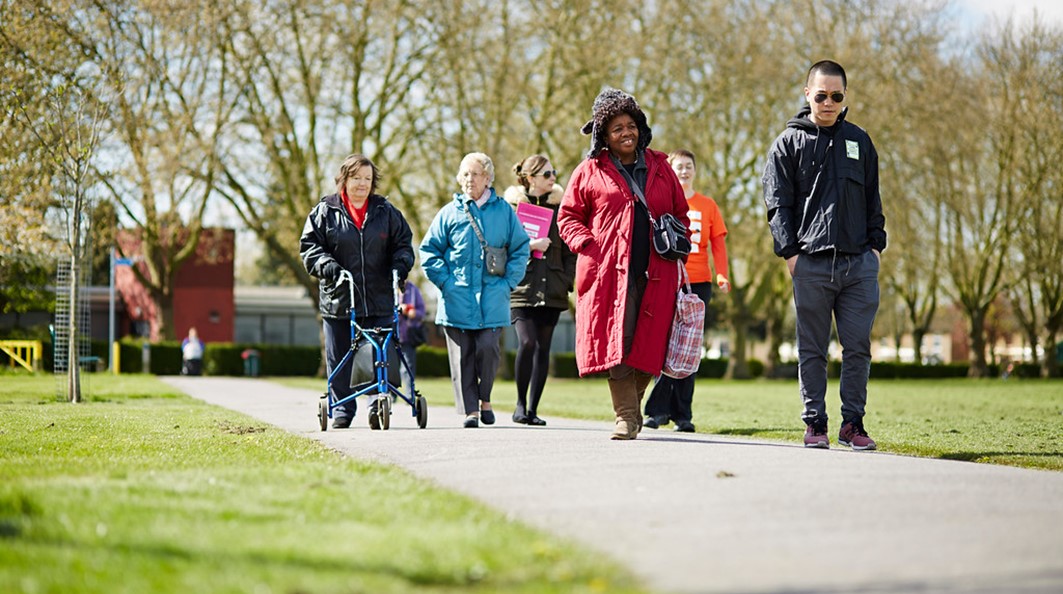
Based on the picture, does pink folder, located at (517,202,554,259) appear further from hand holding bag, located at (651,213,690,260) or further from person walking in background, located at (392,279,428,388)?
person walking in background, located at (392,279,428,388)

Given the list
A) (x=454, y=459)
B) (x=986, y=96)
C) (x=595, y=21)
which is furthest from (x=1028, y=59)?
(x=454, y=459)

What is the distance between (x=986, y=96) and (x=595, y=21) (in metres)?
13.9

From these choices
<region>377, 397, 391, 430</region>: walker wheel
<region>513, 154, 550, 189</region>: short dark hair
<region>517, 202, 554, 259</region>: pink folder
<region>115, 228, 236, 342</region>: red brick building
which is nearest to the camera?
<region>377, 397, 391, 430</region>: walker wheel

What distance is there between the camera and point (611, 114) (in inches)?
331

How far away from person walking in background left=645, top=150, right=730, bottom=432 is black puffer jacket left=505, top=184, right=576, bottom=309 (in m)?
1.05

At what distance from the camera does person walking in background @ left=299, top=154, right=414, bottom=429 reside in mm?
9898

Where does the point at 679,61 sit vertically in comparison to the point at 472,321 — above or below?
above

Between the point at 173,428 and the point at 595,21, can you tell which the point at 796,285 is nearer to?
the point at 173,428

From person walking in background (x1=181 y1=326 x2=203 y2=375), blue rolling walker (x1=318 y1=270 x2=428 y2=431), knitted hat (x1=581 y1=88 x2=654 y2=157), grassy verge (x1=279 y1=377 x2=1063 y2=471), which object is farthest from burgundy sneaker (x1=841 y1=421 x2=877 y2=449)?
person walking in background (x1=181 y1=326 x2=203 y2=375)

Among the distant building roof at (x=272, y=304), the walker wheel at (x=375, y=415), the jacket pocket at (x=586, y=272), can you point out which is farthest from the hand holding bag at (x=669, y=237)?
the distant building roof at (x=272, y=304)

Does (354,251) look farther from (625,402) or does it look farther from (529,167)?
(625,402)

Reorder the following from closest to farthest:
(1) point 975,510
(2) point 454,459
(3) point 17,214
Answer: (1) point 975,510, (2) point 454,459, (3) point 17,214

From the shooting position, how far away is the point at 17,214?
78.3ft

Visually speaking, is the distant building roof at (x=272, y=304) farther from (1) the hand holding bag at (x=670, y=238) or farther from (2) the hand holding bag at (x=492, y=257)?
(1) the hand holding bag at (x=670, y=238)
